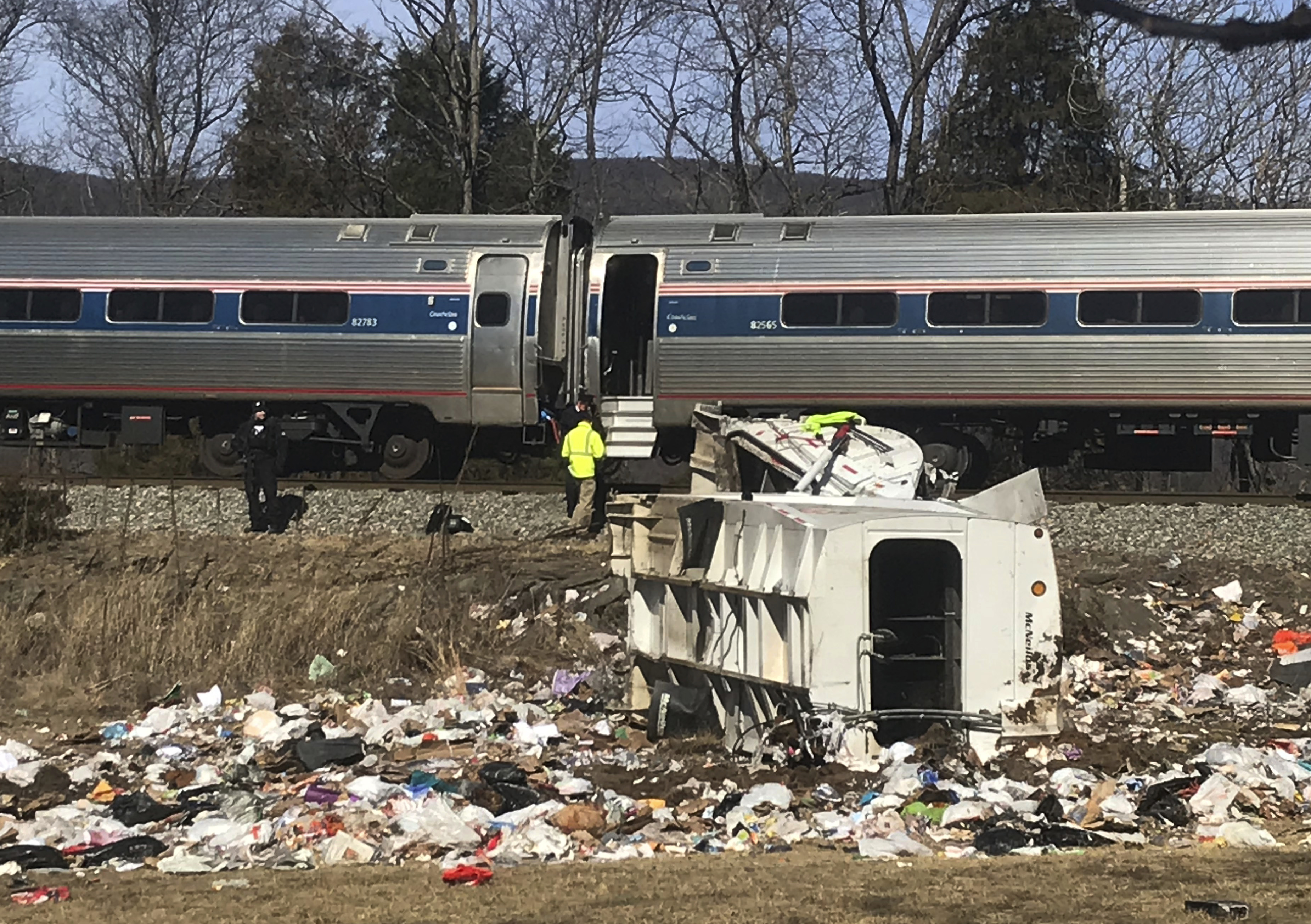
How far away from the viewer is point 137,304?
19.2m

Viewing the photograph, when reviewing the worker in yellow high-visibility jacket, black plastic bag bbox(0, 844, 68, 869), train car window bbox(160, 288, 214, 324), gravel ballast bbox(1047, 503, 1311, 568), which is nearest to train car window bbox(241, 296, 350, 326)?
train car window bbox(160, 288, 214, 324)

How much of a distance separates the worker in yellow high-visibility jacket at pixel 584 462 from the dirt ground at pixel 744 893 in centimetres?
844

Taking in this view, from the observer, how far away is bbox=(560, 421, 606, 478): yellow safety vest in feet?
50.2

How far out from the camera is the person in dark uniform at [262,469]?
50.4 feet

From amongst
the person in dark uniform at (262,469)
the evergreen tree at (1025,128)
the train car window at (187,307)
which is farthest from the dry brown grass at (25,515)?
the evergreen tree at (1025,128)

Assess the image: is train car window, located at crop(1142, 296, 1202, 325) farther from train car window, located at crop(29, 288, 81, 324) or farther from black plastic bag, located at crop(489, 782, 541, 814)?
train car window, located at crop(29, 288, 81, 324)

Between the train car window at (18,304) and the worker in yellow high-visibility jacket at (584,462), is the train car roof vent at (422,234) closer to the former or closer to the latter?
the train car window at (18,304)

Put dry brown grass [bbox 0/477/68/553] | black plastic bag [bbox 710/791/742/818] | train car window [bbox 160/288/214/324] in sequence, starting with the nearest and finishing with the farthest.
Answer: black plastic bag [bbox 710/791/742/818]
dry brown grass [bbox 0/477/68/553]
train car window [bbox 160/288/214/324]

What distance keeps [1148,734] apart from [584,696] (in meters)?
3.93

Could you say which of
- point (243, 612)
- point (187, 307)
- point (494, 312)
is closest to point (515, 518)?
point (494, 312)

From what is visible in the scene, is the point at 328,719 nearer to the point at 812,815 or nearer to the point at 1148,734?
the point at 812,815

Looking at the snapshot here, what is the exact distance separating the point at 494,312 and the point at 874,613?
10.3m

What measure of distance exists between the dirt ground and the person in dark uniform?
8636mm

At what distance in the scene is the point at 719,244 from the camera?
18688 millimetres
